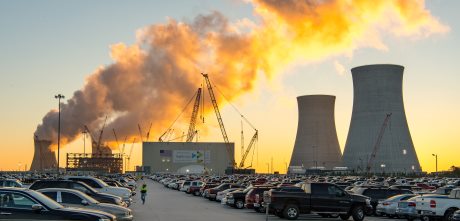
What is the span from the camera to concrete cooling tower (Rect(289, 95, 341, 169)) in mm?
106188

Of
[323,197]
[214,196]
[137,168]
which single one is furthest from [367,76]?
[137,168]

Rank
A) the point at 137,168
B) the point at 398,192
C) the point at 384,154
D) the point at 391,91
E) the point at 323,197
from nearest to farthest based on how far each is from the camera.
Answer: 1. the point at 323,197
2. the point at 398,192
3. the point at 391,91
4. the point at 384,154
5. the point at 137,168

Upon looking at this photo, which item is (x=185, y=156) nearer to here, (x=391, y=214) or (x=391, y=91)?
(x=391, y=91)

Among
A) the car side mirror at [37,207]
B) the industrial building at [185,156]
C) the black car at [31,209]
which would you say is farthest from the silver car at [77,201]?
the industrial building at [185,156]

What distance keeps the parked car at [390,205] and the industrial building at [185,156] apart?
150058mm

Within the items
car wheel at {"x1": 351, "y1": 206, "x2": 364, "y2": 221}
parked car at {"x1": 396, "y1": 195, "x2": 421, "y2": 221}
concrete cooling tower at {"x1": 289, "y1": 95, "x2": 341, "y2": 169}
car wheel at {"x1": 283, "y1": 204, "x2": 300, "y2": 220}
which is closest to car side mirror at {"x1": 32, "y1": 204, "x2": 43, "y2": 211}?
car wheel at {"x1": 283, "y1": 204, "x2": 300, "y2": 220}

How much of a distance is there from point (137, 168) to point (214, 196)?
156 metres

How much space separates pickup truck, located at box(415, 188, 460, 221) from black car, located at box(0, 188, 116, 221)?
15641 mm

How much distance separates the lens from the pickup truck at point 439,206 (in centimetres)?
2430

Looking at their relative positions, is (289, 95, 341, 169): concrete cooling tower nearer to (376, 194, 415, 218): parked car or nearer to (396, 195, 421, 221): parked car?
(376, 194, 415, 218): parked car

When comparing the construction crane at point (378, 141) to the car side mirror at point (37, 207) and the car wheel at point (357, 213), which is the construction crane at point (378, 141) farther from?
the car side mirror at point (37, 207)

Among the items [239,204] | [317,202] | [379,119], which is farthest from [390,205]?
[379,119]

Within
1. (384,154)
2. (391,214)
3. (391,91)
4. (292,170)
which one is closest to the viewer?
(391,214)

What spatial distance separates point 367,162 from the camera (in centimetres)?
9788
